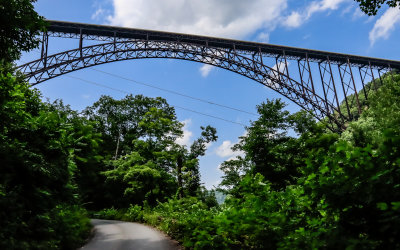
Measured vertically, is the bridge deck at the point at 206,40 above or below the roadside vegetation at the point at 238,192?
above

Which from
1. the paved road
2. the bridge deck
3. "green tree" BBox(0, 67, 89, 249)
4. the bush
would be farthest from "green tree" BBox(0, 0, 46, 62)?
the bridge deck

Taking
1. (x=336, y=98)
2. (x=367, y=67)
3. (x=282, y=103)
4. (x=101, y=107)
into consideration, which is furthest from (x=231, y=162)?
(x=101, y=107)

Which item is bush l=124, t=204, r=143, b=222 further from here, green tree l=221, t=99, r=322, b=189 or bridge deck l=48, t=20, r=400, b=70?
bridge deck l=48, t=20, r=400, b=70

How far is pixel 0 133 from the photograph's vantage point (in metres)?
5.07

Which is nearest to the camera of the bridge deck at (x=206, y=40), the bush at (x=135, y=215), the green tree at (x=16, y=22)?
the green tree at (x=16, y=22)

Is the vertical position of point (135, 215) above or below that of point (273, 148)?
below

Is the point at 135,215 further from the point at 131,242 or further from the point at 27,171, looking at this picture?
the point at 27,171

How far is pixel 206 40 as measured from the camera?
24391 mm

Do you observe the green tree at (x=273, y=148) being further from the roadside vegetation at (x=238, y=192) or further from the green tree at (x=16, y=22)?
the green tree at (x=16, y=22)

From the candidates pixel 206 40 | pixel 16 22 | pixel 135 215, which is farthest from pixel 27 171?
pixel 206 40

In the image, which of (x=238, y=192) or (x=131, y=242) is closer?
(x=238, y=192)

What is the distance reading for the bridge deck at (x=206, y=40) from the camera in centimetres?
2111

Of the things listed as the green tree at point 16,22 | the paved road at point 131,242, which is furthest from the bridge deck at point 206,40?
the paved road at point 131,242

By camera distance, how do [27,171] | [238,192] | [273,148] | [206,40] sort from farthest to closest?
[206,40] < [273,148] < [238,192] < [27,171]
